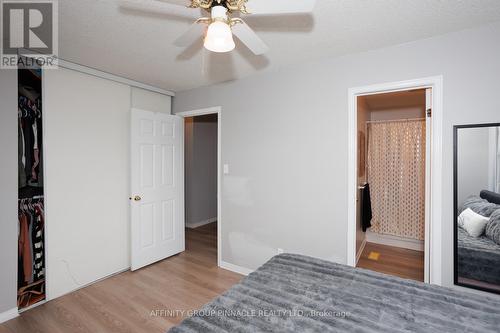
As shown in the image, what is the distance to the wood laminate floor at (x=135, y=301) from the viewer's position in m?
2.12

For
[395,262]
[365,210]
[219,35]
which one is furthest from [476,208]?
[219,35]

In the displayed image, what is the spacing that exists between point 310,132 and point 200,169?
3283mm

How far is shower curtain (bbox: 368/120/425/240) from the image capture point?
3.77 metres

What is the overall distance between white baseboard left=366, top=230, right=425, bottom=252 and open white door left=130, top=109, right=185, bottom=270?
123 inches

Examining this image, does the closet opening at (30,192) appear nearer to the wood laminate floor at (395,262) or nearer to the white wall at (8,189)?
the white wall at (8,189)

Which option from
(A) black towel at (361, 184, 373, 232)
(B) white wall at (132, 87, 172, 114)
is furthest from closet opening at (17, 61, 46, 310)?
(A) black towel at (361, 184, 373, 232)

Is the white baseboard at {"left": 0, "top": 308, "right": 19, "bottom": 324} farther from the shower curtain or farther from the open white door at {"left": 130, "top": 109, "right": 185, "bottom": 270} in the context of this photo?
the shower curtain

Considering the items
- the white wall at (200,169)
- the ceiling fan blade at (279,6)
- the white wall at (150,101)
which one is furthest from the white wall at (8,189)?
the white wall at (200,169)

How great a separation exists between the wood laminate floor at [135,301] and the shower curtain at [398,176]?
2.64 metres

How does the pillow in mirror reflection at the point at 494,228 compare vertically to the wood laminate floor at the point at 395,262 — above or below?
above

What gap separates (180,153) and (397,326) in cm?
324

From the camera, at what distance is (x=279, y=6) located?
1.18m

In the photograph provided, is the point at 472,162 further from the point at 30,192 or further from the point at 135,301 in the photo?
the point at 30,192

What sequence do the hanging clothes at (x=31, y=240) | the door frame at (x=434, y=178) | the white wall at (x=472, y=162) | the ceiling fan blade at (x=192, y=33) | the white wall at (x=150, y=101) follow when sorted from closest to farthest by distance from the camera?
the ceiling fan blade at (x=192, y=33) → the white wall at (x=472, y=162) → the door frame at (x=434, y=178) → the hanging clothes at (x=31, y=240) → the white wall at (x=150, y=101)
